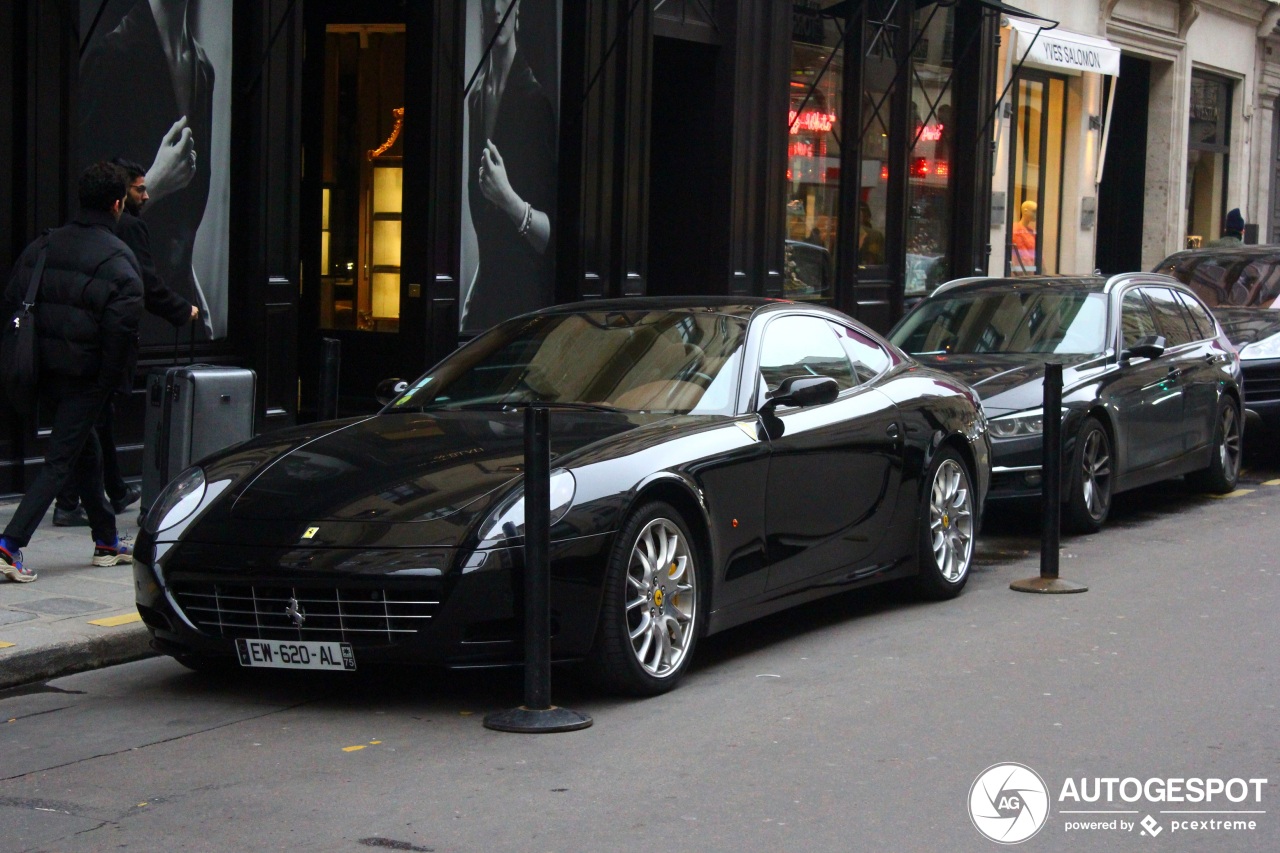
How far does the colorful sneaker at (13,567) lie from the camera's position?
779cm

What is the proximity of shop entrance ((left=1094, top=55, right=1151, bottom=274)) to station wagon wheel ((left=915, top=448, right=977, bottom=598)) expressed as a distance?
66.8 ft

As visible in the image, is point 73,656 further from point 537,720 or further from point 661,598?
point 661,598

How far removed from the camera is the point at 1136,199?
27672mm

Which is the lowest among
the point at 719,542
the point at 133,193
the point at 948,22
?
the point at 719,542

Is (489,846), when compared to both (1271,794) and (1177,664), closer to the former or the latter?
(1271,794)

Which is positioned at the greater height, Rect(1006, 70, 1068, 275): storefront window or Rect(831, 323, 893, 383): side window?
Rect(1006, 70, 1068, 275): storefront window

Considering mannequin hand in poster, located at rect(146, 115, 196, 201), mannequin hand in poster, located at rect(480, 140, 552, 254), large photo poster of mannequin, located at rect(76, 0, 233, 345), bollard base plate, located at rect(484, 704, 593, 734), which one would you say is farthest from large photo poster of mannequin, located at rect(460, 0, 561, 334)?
bollard base plate, located at rect(484, 704, 593, 734)

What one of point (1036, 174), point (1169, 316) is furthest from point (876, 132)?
point (1169, 316)

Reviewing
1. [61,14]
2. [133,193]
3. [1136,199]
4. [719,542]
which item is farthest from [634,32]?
[1136,199]

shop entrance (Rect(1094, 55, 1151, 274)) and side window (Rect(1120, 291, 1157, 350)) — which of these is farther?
shop entrance (Rect(1094, 55, 1151, 274))

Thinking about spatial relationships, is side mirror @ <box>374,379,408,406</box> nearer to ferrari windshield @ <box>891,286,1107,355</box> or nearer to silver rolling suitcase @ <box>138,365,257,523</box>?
silver rolling suitcase @ <box>138,365,257,523</box>

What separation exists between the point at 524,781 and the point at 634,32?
1097 cm

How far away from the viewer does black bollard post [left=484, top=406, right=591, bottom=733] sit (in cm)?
552

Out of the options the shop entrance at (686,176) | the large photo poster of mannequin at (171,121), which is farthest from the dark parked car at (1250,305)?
the large photo poster of mannequin at (171,121)
